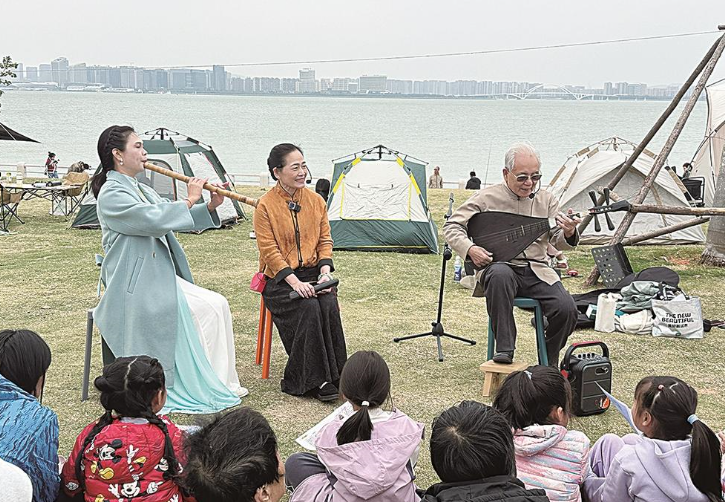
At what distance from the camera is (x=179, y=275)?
4.50m

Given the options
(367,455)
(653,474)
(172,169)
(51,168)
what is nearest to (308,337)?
(367,455)

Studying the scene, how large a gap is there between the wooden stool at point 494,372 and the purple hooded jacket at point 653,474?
1.61 meters

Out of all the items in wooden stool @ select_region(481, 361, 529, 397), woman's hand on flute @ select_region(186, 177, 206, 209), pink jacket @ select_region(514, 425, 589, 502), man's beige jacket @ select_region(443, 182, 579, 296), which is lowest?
wooden stool @ select_region(481, 361, 529, 397)

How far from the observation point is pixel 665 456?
101 inches

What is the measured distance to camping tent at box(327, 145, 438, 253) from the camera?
30.2ft

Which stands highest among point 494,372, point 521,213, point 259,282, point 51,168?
point 521,213

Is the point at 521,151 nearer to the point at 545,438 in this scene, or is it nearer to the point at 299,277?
the point at 299,277

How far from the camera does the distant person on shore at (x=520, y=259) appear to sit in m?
4.41

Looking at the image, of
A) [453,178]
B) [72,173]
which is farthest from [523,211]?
[453,178]

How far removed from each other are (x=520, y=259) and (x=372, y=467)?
2262 mm

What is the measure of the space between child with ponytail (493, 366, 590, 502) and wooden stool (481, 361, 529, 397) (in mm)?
1393

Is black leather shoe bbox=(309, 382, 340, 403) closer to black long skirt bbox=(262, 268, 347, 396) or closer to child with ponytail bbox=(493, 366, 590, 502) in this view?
black long skirt bbox=(262, 268, 347, 396)

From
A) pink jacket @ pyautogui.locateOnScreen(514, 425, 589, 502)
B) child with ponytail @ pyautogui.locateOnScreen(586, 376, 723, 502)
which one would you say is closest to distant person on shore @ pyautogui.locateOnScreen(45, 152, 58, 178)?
pink jacket @ pyautogui.locateOnScreen(514, 425, 589, 502)

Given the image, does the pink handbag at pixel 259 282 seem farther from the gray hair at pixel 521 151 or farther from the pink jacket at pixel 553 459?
the pink jacket at pixel 553 459
